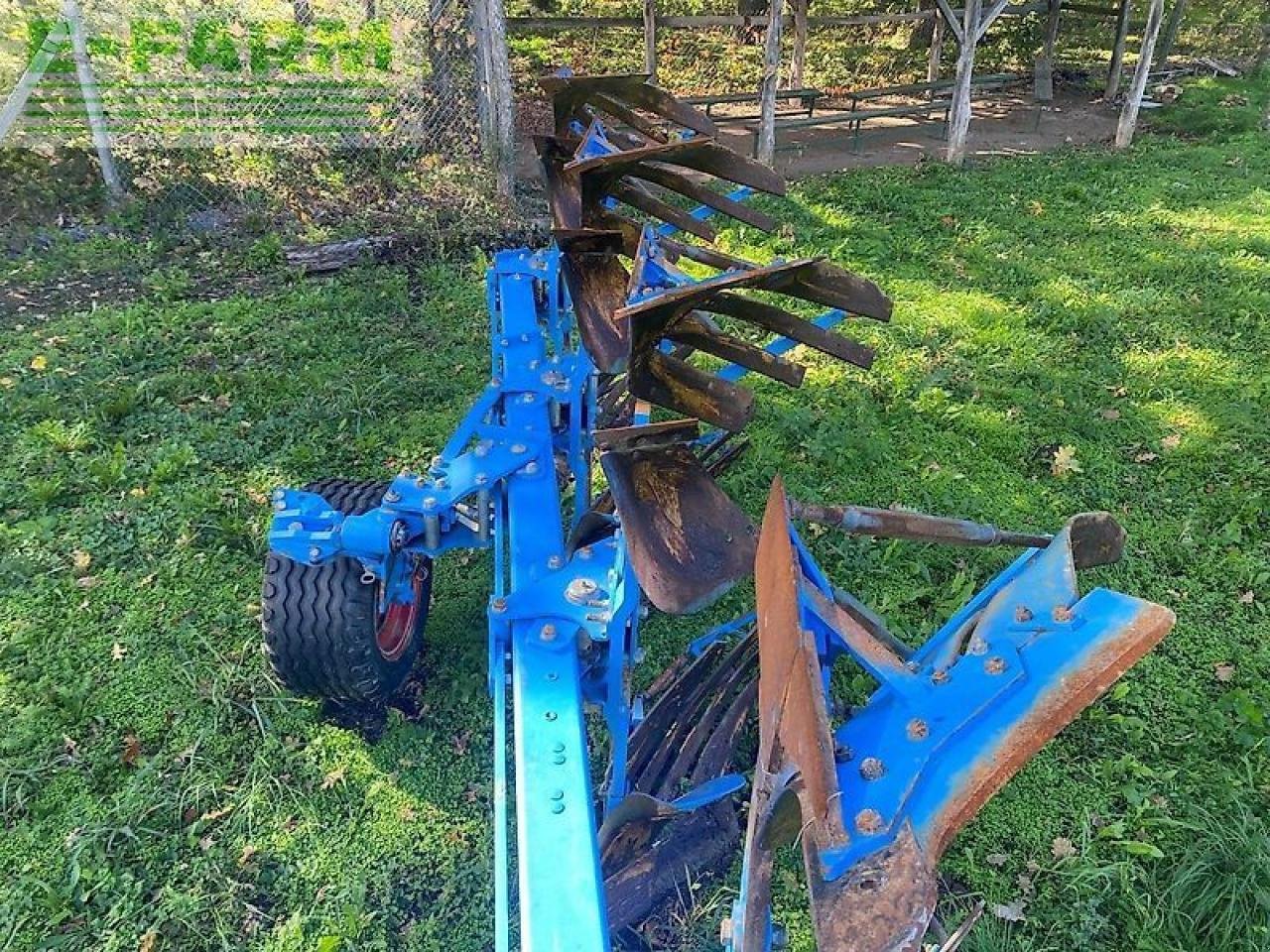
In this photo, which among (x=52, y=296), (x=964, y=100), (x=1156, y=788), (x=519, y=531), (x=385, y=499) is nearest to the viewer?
(x=519, y=531)

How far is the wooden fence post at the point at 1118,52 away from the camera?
40.7 ft

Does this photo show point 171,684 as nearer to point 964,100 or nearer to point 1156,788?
point 1156,788

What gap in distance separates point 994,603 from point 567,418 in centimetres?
216

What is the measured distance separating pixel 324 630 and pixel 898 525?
6.54 feet

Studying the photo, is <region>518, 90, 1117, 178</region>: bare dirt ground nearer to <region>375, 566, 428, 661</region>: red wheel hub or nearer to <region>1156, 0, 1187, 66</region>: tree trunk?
<region>1156, 0, 1187, 66</region>: tree trunk

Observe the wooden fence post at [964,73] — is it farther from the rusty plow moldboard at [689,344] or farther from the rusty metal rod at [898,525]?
the rusty metal rod at [898,525]

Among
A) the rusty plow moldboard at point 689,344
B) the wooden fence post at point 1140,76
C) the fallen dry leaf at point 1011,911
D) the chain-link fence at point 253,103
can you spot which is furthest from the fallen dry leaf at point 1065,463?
the wooden fence post at point 1140,76

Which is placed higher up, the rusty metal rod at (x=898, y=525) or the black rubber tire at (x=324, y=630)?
the rusty metal rod at (x=898, y=525)

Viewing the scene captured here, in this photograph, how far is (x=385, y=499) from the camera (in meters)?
3.00

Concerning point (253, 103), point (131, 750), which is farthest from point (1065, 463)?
point (253, 103)

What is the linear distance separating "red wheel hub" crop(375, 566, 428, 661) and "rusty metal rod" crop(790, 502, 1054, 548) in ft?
6.36

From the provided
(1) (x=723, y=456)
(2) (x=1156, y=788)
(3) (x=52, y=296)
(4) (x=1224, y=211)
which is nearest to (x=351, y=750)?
(1) (x=723, y=456)

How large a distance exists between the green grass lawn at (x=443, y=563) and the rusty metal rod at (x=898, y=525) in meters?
1.45

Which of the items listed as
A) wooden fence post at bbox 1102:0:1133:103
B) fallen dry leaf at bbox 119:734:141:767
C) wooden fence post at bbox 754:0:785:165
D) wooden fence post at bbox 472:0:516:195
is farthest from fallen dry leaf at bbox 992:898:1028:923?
wooden fence post at bbox 1102:0:1133:103
